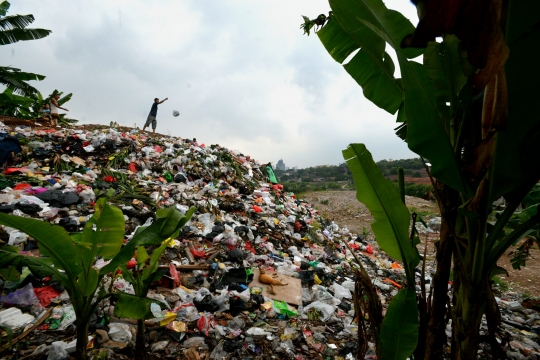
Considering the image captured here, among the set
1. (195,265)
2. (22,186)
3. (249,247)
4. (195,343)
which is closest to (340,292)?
(249,247)

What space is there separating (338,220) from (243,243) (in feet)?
22.6

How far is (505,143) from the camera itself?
108 centimetres

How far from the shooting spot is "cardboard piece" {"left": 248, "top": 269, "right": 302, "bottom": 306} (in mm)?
2863

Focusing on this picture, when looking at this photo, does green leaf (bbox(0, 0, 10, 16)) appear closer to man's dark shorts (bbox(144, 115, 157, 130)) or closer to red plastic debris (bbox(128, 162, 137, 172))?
man's dark shorts (bbox(144, 115, 157, 130))

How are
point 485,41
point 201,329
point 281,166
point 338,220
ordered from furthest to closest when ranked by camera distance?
point 281,166, point 338,220, point 201,329, point 485,41

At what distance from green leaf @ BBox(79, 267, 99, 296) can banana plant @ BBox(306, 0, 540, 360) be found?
1567mm

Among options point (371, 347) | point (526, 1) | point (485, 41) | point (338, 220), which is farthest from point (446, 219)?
point (338, 220)

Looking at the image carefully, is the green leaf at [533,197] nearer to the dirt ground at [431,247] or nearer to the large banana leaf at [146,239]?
the dirt ground at [431,247]

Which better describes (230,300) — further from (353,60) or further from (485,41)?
(485,41)

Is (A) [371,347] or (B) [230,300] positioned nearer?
(A) [371,347]

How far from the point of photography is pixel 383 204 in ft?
4.51

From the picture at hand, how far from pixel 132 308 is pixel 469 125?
190 cm

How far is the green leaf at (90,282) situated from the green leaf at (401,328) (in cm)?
155

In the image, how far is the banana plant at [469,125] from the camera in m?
0.82
